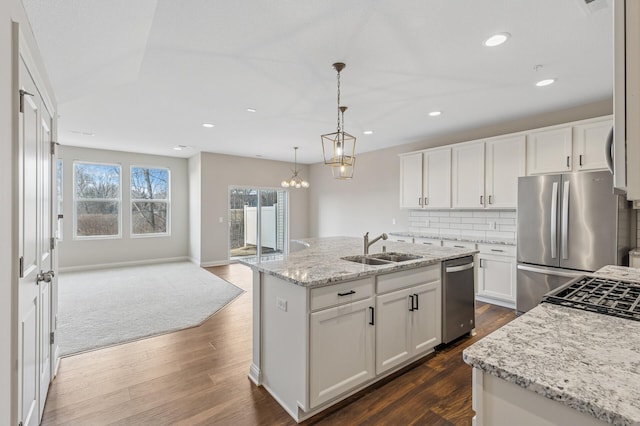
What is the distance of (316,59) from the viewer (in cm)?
260

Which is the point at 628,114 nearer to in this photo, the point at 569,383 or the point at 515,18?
the point at 569,383

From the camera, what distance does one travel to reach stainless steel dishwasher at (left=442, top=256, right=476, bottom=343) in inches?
114

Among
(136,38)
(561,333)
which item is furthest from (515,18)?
(136,38)

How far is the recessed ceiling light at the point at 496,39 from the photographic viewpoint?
7.35 feet

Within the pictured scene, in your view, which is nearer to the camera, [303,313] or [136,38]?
[303,313]

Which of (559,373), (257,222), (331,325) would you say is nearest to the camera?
(559,373)

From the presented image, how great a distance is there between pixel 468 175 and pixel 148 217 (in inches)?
274

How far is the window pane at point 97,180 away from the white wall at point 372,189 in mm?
4770

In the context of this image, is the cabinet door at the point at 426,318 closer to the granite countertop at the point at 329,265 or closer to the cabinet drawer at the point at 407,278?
the cabinet drawer at the point at 407,278

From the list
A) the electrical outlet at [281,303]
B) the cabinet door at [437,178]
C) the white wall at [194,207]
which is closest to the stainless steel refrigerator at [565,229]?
the cabinet door at [437,178]

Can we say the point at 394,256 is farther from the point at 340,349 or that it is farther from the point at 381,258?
the point at 340,349

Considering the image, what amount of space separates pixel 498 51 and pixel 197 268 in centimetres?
645

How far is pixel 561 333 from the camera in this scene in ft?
3.34

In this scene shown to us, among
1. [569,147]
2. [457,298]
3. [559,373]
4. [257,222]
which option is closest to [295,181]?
[257,222]
